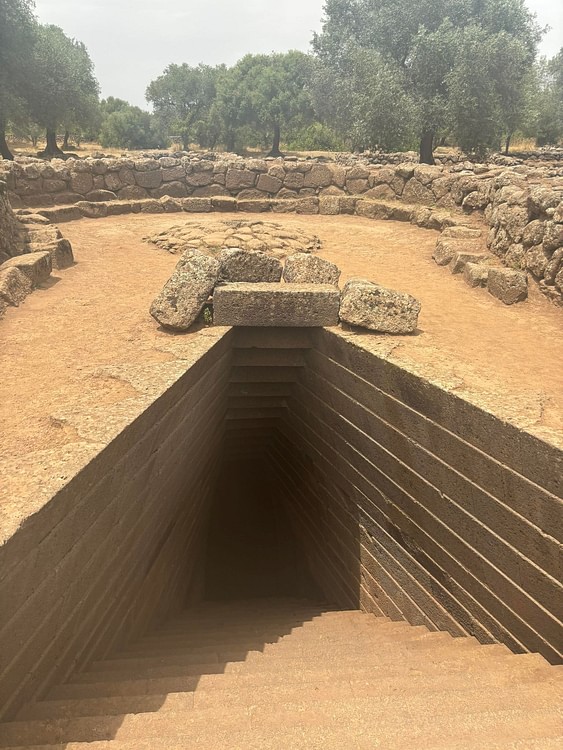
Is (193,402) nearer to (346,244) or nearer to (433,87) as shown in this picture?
(346,244)

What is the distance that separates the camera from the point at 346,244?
33.9 ft

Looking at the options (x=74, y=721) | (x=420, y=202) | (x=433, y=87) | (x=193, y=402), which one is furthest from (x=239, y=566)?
(x=433, y=87)

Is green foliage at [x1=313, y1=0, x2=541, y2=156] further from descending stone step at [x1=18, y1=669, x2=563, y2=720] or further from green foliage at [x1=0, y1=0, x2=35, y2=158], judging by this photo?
descending stone step at [x1=18, y1=669, x2=563, y2=720]

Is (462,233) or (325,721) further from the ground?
(462,233)

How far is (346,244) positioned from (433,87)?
13701mm

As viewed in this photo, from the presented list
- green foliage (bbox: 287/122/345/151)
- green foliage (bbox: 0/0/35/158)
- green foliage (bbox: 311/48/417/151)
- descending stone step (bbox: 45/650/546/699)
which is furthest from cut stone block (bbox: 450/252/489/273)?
green foliage (bbox: 287/122/345/151)

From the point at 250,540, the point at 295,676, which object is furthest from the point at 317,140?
the point at 295,676

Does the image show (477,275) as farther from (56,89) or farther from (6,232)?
(56,89)

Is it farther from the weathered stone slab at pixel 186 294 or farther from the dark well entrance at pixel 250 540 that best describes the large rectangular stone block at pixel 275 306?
the dark well entrance at pixel 250 540

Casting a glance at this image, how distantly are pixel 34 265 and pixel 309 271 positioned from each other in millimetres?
3879

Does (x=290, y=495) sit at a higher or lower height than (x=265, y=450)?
lower

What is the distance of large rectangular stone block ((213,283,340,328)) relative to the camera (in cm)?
547

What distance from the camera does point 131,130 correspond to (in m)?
45.1

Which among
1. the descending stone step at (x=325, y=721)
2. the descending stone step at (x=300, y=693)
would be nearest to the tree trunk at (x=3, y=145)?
the descending stone step at (x=300, y=693)
